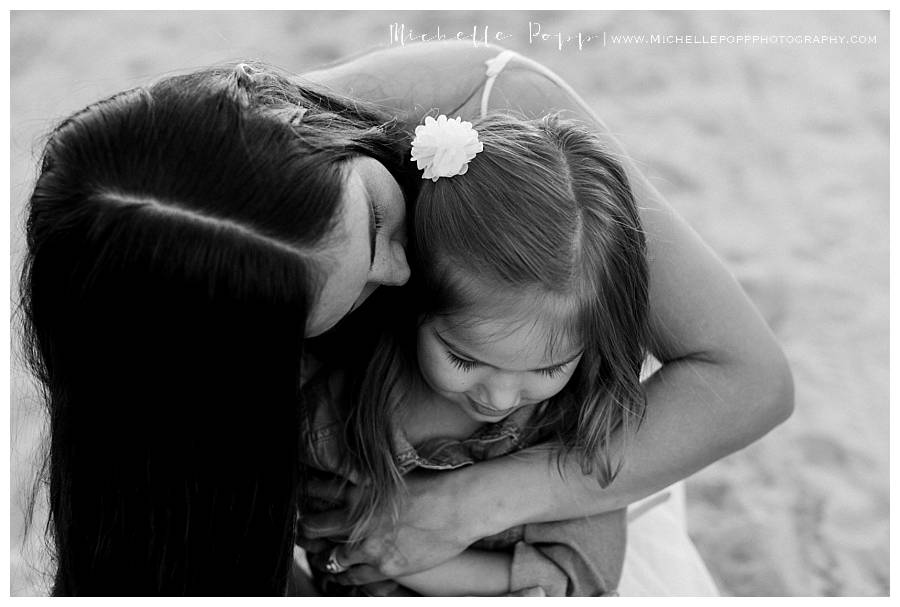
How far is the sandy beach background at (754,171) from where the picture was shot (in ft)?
6.29

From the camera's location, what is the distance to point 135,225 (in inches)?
35.2

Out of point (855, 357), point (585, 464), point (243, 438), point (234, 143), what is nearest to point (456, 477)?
point (585, 464)

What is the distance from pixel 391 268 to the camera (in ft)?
3.43

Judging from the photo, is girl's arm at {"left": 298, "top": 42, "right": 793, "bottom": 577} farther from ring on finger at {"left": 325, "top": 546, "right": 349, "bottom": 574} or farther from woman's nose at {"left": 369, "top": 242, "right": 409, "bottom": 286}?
woman's nose at {"left": 369, "top": 242, "right": 409, "bottom": 286}

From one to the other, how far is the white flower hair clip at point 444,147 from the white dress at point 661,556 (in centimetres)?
66

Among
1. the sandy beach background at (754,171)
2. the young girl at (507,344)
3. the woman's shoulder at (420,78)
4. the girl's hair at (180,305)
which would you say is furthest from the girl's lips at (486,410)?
the sandy beach background at (754,171)

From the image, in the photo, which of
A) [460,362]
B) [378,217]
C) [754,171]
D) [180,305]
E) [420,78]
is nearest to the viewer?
[180,305]

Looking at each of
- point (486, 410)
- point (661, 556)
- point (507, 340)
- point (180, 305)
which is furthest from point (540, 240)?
point (661, 556)

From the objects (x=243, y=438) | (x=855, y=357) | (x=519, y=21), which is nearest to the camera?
(x=243, y=438)

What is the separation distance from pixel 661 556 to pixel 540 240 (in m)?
0.66

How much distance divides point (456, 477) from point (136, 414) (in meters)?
0.45

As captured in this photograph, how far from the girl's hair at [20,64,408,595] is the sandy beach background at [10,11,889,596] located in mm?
647

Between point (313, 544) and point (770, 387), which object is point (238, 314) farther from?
point (770, 387)
